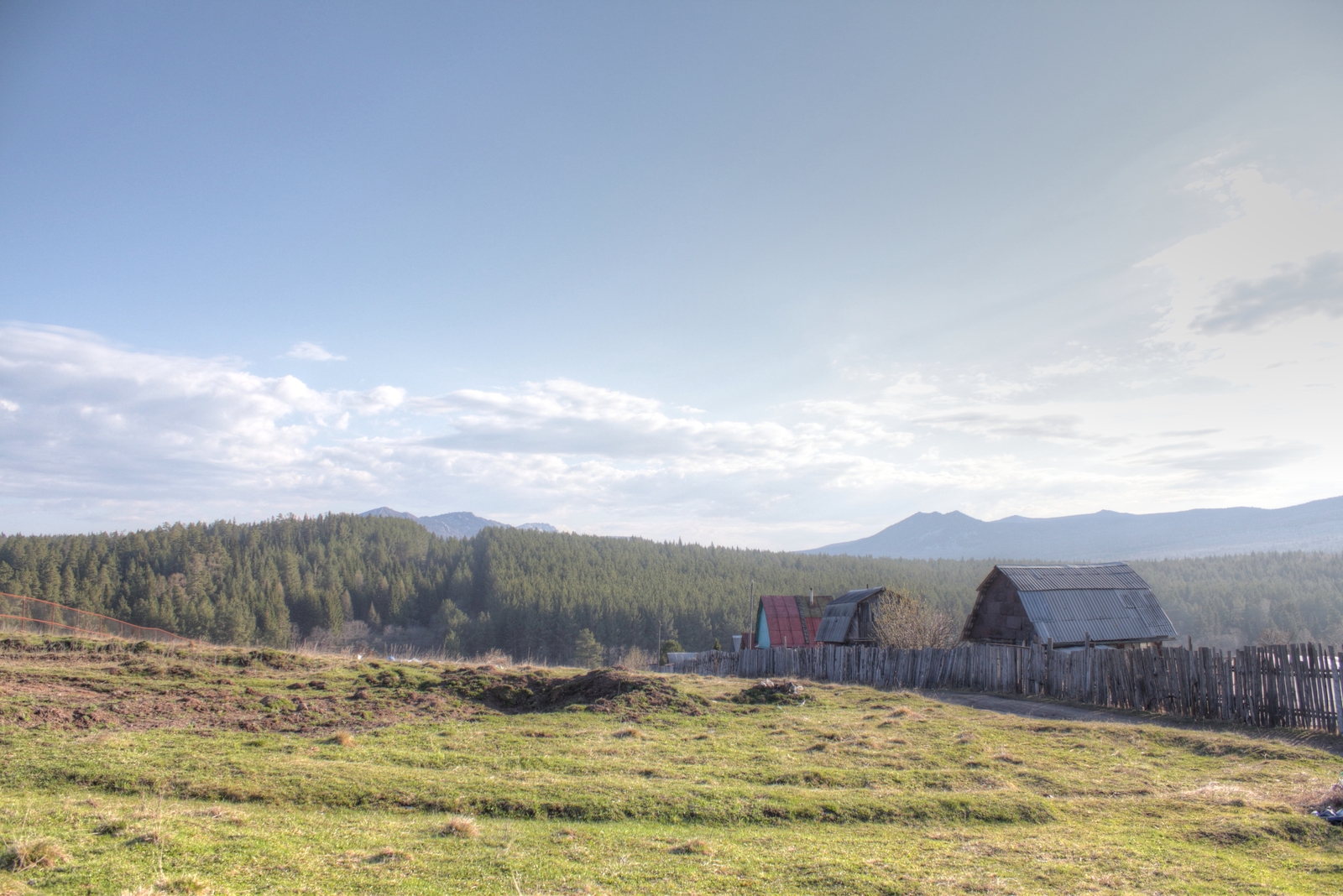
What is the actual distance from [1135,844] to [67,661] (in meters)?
23.1

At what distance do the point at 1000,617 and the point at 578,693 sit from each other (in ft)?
66.9

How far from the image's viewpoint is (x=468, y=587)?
393 ft

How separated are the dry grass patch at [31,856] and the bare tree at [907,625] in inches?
1270

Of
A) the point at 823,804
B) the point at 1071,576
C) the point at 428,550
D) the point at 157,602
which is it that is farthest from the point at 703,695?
the point at 428,550

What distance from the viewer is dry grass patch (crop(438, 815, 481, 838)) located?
725 cm

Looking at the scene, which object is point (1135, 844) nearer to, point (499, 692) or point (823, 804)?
point (823, 804)

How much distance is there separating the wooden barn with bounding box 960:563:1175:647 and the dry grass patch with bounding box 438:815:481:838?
25.6 m

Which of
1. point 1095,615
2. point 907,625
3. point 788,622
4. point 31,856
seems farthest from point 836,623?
point 31,856

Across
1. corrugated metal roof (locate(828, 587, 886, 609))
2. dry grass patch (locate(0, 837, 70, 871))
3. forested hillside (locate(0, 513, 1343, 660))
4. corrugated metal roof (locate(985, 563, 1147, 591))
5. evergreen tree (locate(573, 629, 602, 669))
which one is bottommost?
evergreen tree (locate(573, 629, 602, 669))

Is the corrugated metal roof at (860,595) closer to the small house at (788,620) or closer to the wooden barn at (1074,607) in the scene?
the wooden barn at (1074,607)

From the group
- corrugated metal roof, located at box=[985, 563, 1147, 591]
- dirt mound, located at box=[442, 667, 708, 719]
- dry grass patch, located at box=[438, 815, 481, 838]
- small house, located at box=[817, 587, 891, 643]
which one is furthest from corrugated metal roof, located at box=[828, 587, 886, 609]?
dry grass patch, located at box=[438, 815, 481, 838]

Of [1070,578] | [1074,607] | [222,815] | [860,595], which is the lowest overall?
[222,815]

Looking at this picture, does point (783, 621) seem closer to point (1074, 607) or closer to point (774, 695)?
point (1074, 607)

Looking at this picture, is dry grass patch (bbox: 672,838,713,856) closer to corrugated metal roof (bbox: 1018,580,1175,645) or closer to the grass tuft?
the grass tuft
